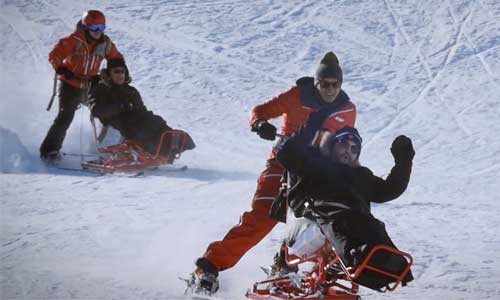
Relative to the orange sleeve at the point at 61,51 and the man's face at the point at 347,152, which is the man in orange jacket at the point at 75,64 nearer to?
the orange sleeve at the point at 61,51

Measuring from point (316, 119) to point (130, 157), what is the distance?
483 centimetres

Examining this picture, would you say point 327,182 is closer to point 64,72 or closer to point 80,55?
point 64,72

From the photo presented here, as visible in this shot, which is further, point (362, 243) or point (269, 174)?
point (269, 174)

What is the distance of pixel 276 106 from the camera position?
6.15 m

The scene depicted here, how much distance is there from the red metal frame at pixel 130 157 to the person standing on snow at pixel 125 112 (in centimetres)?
5

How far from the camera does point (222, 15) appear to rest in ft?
58.8

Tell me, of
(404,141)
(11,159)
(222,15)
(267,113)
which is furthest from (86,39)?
(222,15)

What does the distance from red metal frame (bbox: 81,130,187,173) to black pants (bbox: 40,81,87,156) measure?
1.70 feet

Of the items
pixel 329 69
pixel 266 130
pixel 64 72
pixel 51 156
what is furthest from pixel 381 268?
pixel 51 156

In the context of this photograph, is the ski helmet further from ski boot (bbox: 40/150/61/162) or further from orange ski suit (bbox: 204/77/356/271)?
orange ski suit (bbox: 204/77/356/271)

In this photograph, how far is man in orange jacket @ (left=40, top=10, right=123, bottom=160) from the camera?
10.6m

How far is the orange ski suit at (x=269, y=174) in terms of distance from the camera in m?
6.02

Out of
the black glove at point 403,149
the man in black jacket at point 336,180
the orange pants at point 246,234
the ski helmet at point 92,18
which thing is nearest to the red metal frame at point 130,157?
the ski helmet at point 92,18

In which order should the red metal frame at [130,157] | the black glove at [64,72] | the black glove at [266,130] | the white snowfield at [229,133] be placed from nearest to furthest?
the black glove at [266,130]
the white snowfield at [229,133]
the red metal frame at [130,157]
the black glove at [64,72]
